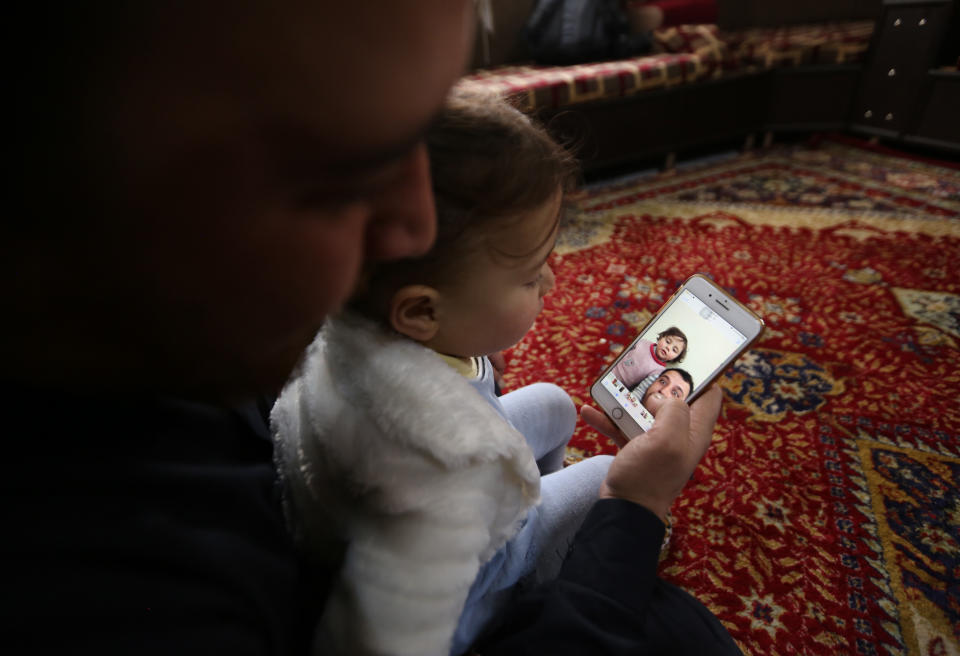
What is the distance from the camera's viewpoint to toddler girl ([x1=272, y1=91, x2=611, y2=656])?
0.36m

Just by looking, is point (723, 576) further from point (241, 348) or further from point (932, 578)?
point (241, 348)

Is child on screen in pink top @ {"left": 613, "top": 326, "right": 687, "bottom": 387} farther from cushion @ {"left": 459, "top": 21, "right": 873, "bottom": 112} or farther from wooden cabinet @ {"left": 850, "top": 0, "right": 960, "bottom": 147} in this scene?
wooden cabinet @ {"left": 850, "top": 0, "right": 960, "bottom": 147}

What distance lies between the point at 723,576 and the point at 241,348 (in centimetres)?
84

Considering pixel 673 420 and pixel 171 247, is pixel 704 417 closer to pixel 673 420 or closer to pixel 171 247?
pixel 673 420

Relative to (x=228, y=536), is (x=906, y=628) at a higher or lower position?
lower

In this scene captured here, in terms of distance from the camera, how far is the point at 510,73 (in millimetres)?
2334

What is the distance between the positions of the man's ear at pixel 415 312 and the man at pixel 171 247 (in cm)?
20

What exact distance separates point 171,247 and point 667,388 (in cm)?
67

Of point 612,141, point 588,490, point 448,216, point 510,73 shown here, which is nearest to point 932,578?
point 588,490

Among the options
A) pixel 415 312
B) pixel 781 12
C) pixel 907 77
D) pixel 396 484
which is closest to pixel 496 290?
pixel 415 312

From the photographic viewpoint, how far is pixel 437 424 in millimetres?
381

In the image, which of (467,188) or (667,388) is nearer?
(467,188)

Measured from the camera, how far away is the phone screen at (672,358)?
2.31 feet

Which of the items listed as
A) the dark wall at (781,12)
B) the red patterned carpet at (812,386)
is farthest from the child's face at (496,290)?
the dark wall at (781,12)
